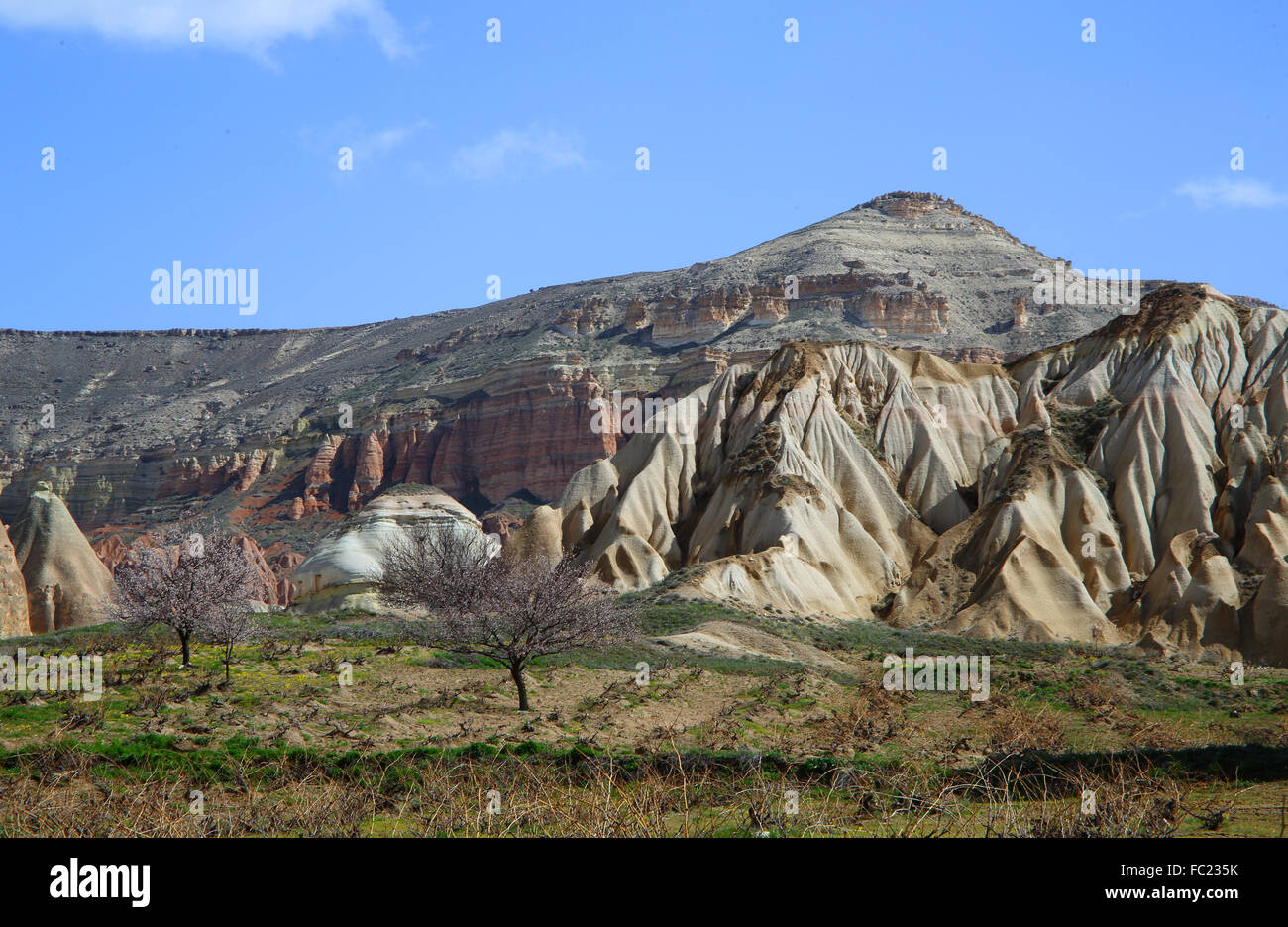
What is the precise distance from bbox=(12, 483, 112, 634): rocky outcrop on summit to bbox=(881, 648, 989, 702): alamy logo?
38319mm

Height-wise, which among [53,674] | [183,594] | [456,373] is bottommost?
[53,674]

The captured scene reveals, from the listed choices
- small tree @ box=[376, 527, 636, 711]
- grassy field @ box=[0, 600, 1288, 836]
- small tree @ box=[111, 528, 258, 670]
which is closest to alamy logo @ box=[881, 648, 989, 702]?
grassy field @ box=[0, 600, 1288, 836]

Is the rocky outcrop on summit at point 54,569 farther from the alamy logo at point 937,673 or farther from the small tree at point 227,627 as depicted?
the alamy logo at point 937,673

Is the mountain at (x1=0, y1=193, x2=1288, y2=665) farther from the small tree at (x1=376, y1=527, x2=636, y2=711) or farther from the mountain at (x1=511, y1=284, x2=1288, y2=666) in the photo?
the small tree at (x1=376, y1=527, x2=636, y2=711)

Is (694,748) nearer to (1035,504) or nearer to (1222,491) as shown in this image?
(1035,504)

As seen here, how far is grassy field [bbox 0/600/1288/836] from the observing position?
1280 centimetres

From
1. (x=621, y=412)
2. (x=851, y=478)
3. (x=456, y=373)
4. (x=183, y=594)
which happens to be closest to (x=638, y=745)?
(x=183, y=594)

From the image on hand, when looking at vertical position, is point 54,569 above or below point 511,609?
below

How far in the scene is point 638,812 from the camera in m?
10.8

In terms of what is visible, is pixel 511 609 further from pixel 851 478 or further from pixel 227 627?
pixel 851 478

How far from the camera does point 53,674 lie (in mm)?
31859
